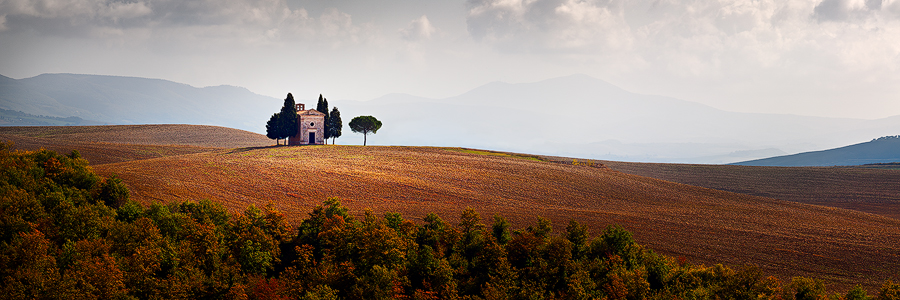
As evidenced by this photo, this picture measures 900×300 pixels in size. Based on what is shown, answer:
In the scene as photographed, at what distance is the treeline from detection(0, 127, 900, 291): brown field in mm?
6108

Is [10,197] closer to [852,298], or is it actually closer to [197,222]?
[197,222]

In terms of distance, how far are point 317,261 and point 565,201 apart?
94.3ft

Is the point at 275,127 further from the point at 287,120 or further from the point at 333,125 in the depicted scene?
the point at 333,125

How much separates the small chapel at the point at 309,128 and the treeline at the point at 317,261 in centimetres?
5231

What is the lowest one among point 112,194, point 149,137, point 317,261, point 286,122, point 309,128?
point 317,261

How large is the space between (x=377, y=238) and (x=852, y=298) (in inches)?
948

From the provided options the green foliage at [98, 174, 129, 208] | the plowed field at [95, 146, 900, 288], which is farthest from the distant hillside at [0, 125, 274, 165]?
the green foliage at [98, 174, 129, 208]

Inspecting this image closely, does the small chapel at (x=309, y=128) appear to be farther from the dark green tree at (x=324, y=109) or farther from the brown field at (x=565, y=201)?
the brown field at (x=565, y=201)

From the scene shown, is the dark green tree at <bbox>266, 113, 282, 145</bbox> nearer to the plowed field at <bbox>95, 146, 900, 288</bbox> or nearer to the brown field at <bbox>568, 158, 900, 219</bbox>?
the plowed field at <bbox>95, 146, 900, 288</bbox>

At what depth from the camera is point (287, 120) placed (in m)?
83.5

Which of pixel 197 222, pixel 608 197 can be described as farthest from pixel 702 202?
pixel 197 222

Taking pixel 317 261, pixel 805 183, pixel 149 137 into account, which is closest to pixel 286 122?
pixel 149 137

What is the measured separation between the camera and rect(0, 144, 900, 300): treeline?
77.5ft

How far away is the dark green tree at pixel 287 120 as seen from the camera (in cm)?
8325
